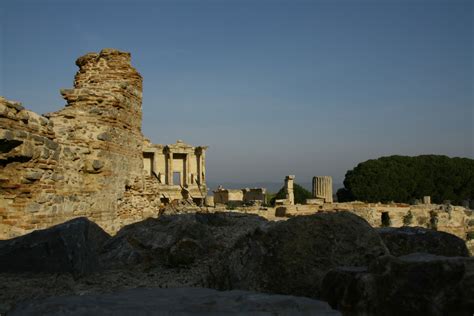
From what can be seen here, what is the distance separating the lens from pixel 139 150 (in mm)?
11445

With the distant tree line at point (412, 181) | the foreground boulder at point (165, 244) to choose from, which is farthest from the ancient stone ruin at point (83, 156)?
the distant tree line at point (412, 181)

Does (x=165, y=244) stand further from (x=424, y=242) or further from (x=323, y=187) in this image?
(x=323, y=187)

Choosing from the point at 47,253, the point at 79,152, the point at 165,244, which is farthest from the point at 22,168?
the point at 165,244

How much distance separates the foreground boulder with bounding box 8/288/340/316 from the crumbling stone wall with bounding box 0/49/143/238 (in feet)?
16.0

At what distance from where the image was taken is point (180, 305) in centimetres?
280

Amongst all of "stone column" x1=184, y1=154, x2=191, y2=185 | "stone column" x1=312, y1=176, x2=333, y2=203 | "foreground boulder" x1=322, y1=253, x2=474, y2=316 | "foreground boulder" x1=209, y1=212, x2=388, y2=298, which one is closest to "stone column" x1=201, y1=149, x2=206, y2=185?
"stone column" x1=184, y1=154, x2=191, y2=185

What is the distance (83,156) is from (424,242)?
7.01 m

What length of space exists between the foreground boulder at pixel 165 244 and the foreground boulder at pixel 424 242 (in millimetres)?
1995

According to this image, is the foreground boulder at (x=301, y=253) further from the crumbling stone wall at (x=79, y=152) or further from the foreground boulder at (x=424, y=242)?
the crumbling stone wall at (x=79, y=152)

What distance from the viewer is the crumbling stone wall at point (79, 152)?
23.6ft

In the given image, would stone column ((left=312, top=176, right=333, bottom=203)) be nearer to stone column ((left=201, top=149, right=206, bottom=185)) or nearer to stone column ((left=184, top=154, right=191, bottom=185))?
stone column ((left=201, top=149, right=206, bottom=185))

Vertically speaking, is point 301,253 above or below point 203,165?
below

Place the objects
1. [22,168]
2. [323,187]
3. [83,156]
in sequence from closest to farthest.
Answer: [22,168]
[83,156]
[323,187]

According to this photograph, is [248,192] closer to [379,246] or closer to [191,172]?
[191,172]
